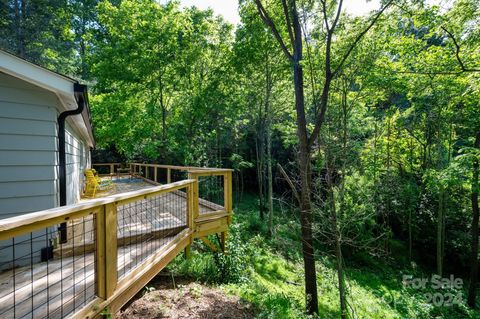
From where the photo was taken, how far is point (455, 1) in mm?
5363

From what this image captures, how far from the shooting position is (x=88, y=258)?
3303mm

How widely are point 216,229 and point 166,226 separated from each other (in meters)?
1.23

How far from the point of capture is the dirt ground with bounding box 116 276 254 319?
311 centimetres

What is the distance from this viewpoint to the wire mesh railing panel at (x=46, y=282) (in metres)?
2.16

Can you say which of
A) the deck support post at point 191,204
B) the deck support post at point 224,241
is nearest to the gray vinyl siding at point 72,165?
the deck support post at point 191,204

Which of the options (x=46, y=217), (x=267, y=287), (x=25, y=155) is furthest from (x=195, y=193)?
(x=267, y=287)

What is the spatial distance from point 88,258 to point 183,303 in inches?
53.5

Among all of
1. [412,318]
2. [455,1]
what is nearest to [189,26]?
[455,1]

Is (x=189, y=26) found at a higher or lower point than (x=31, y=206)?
higher

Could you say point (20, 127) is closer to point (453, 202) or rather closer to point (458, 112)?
point (458, 112)

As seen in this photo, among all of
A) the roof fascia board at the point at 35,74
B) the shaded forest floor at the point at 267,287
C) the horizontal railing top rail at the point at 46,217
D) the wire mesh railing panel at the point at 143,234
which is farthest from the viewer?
the shaded forest floor at the point at 267,287

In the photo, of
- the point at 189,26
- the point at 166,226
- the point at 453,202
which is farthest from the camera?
the point at 453,202

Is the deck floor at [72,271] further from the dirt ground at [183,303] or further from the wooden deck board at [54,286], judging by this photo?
the dirt ground at [183,303]

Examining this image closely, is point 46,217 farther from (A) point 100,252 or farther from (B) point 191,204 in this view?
(B) point 191,204
